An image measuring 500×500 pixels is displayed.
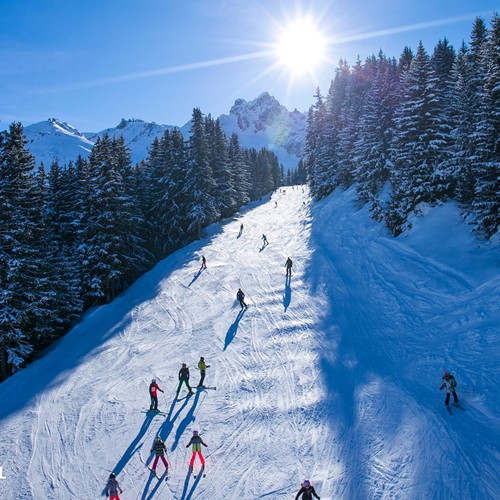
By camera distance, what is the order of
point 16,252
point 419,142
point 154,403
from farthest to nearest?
point 419,142, point 16,252, point 154,403

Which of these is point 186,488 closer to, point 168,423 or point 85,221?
point 168,423

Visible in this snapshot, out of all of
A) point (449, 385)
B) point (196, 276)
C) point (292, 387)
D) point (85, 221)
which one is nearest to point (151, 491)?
point (292, 387)

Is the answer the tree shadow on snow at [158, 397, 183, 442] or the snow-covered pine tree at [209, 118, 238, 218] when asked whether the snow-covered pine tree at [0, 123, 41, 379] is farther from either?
the snow-covered pine tree at [209, 118, 238, 218]

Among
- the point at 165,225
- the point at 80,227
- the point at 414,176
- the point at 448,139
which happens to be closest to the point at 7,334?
the point at 80,227

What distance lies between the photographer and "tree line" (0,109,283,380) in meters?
20.9

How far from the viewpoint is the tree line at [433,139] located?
1839 cm

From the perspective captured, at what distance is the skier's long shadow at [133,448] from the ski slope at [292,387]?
43mm

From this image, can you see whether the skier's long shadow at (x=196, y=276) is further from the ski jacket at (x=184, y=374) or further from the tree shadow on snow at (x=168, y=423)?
the tree shadow on snow at (x=168, y=423)

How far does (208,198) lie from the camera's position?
40.8 m

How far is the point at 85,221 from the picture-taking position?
30.9 meters

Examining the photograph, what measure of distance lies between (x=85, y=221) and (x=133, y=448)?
23.9 m

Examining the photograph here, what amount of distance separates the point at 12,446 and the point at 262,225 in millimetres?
38019

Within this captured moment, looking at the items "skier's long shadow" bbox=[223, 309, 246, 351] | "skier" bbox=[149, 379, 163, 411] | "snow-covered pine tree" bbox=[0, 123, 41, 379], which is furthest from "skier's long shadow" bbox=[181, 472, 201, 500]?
"snow-covered pine tree" bbox=[0, 123, 41, 379]

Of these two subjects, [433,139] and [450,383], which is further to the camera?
[433,139]
